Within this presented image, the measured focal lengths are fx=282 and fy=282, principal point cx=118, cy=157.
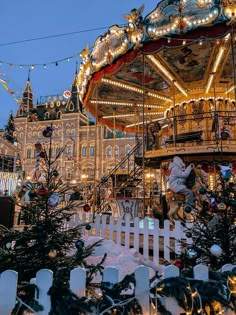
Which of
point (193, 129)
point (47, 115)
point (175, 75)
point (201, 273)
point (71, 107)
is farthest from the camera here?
point (47, 115)

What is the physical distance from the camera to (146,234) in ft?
18.9

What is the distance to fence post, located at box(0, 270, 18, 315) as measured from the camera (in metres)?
1.90

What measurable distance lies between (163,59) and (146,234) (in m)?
6.30

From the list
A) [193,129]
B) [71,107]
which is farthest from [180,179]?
[71,107]

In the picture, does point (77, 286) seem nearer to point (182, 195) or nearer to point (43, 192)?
point (43, 192)

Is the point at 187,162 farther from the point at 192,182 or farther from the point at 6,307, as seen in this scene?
the point at 6,307

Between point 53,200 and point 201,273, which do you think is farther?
point 53,200

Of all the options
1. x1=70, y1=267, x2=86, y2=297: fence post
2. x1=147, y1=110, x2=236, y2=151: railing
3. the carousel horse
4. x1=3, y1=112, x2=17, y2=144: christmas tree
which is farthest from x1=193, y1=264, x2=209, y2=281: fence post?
x1=3, y1=112, x2=17, y2=144: christmas tree

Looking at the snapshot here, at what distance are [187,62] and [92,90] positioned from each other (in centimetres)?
378

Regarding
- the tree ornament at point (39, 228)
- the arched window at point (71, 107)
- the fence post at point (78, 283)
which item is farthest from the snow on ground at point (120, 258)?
the arched window at point (71, 107)

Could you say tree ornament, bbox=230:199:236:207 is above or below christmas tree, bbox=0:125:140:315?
above

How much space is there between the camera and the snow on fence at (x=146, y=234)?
5.42 meters

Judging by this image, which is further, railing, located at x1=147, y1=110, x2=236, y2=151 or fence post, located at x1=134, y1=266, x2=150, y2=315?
railing, located at x1=147, y1=110, x2=236, y2=151

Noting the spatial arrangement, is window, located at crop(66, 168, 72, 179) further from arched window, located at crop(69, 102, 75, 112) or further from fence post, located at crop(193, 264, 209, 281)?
fence post, located at crop(193, 264, 209, 281)
